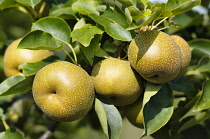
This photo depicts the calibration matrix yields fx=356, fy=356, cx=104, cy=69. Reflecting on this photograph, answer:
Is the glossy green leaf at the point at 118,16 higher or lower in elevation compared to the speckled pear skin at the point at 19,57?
higher

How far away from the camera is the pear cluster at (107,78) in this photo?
135 cm

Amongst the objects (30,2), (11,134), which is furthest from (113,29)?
(11,134)

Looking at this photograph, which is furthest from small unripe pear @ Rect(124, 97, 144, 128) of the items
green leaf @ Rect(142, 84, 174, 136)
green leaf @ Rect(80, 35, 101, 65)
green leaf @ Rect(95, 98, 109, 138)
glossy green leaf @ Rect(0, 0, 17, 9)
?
glossy green leaf @ Rect(0, 0, 17, 9)

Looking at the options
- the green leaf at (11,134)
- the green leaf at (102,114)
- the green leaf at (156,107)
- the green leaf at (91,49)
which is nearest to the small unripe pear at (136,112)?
the green leaf at (156,107)

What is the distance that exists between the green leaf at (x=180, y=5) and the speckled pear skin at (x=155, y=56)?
0.12m

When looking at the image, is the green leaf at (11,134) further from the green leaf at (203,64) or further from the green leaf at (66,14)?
the green leaf at (203,64)

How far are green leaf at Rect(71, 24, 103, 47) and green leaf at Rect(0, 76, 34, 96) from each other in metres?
0.28

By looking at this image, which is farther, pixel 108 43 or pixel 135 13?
pixel 108 43

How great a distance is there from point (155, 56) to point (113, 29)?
237mm

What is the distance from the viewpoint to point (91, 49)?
4.89ft

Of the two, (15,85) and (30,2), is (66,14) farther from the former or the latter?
(15,85)

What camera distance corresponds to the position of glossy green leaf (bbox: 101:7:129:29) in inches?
60.5

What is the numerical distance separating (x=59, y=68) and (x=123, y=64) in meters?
0.28

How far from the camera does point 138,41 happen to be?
1416 millimetres
